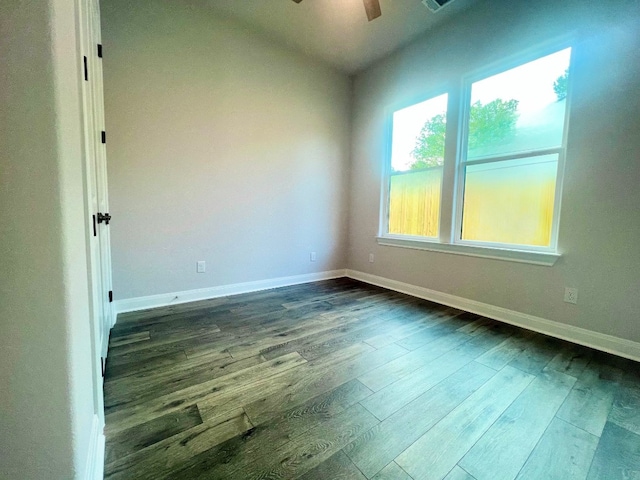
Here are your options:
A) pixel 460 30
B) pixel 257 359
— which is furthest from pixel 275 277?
pixel 460 30

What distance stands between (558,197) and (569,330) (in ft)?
3.50

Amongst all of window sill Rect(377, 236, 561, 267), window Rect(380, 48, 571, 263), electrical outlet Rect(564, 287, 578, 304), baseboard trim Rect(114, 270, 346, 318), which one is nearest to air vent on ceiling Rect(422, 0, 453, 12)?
window Rect(380, 48, 571, 263)

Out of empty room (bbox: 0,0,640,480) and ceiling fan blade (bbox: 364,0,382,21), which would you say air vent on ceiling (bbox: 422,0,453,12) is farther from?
ceiling fan blade (bbox: 364,0,382,21)

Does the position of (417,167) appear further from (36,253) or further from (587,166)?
(36,253)

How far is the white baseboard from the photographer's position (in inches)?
31.7

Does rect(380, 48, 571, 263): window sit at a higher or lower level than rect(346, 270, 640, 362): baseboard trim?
higher

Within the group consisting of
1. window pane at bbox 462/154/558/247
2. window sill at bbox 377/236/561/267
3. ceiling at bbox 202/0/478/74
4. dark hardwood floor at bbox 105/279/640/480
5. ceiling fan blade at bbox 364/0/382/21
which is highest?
ceiling at bbox 202/0/478/74

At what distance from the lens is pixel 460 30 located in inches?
102

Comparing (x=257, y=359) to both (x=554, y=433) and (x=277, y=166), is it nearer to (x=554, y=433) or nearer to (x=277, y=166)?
(x=554, y=433)

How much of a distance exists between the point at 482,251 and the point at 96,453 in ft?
9.68

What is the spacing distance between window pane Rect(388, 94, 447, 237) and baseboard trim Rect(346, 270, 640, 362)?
0.71 metres

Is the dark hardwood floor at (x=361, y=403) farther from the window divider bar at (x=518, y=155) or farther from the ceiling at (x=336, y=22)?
the ceiling at (x=336, y=22)

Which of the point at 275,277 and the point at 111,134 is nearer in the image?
the point at 111,134

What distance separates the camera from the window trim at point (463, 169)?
2.07m
